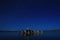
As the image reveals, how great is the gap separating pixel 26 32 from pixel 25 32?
0.40 m

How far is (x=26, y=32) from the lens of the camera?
42.8 m

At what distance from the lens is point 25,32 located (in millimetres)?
42438
